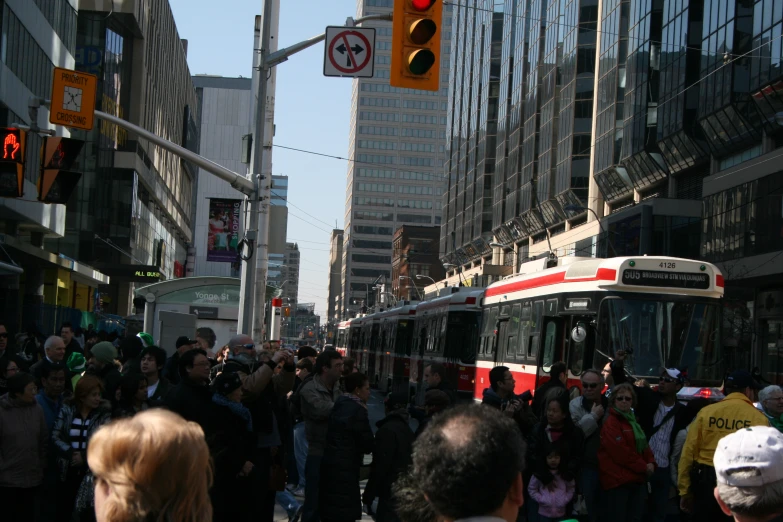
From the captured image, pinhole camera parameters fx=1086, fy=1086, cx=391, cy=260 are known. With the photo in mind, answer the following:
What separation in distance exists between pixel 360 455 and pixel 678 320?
33.8ft

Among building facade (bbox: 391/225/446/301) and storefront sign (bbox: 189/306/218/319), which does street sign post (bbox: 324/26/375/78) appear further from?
building facade (bbox: 391/225/446/301)

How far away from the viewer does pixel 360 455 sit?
30.9ft

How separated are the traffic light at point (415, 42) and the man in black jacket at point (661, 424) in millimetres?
4119

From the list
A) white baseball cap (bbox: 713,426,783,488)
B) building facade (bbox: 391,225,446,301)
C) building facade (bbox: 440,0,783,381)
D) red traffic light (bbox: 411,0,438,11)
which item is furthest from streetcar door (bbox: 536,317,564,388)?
building facade (bbox: 391,225,446,301)

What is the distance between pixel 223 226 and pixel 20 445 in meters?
14.6

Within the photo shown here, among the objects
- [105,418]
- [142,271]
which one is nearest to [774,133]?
[142,271]

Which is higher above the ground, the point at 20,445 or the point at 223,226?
the point at 223,226

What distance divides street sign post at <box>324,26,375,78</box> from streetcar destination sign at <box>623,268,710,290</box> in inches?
255

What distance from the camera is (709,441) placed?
922 cm

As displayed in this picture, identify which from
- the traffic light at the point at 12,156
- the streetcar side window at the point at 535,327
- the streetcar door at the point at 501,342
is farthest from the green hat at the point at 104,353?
the streetcar door at the point at 501,342

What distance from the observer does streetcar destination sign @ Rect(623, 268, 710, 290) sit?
18.5m

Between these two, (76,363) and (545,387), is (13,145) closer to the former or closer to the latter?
(76,363)

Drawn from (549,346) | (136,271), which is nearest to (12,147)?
(549,346)

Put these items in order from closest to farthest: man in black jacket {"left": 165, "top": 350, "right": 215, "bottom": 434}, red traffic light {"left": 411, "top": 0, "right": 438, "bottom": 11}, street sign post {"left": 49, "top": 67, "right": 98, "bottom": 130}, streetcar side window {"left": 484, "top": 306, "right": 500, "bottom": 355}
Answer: man in black jacket {"left": 165, "top": 350, "right": 215, "bottom": 434} → red traffic light {"left": 411, "top": 0, "right": 438, "bottom": 11} → street sign post {"left": 49, "top": 67, "right": 98, "bottom": 130} → streetcar side window {"left": 484, "top": 306, "right": 500, "bottom": 355}
